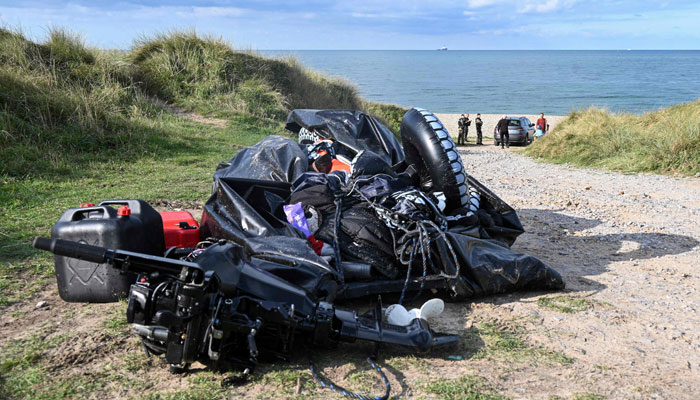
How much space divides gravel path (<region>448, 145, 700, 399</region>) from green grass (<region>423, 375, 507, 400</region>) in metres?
0.11

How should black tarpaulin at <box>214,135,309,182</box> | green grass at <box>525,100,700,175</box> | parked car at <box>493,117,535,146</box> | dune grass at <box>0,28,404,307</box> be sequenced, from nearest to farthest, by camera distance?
black tarpaulin at <box>214,135,309,182</box>, dune grass at <box>0,28,404,307</box>, green grass at <box>525,100,700,175</box>, parked car at <box>493,117,535,146</box>

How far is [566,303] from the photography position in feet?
13.1

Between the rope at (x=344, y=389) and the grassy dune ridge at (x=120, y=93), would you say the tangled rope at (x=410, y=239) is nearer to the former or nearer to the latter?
the rope at (x=344, y=389)

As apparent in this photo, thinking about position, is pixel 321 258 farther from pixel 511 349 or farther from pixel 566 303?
pixel 566 303

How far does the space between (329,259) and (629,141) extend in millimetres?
11979

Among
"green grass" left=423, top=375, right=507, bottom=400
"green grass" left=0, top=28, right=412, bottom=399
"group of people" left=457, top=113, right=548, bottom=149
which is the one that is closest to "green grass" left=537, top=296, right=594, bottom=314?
"green grass" left=423, top=375, right=507, bottom=400

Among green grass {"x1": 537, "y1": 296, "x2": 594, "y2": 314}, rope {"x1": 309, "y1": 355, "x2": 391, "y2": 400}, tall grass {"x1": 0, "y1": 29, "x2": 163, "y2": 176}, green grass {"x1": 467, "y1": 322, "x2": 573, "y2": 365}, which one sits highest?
tall grass {"x1": 0, "y1": 29, "x2": 163, "y2": 176}

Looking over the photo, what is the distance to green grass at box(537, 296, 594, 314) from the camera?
3.89 m

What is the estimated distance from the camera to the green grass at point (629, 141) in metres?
11.5

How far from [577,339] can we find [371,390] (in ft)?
4.81

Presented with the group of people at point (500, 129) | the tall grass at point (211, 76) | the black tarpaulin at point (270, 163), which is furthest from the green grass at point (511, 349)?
the group of people at point (500, 129)

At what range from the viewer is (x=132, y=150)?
9625 millimetres

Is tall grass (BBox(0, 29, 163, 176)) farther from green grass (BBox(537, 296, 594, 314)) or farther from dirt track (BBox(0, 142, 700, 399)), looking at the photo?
green grass (BBox(537, 296, 594, 314))

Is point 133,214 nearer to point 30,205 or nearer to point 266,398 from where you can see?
point 266,398
